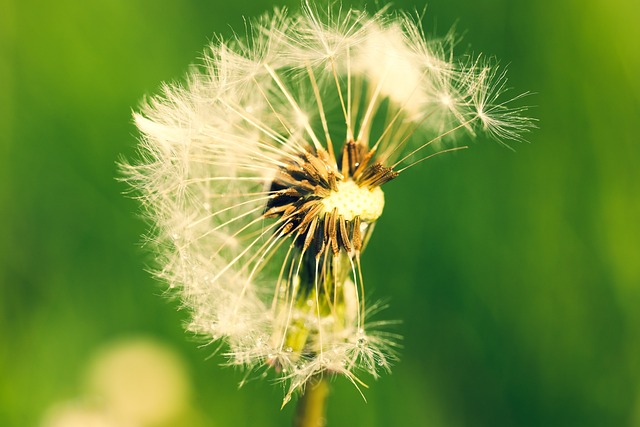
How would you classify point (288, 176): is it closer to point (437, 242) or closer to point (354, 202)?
point (354, 202)

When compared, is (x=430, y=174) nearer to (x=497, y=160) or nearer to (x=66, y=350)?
(x=497, y=160)

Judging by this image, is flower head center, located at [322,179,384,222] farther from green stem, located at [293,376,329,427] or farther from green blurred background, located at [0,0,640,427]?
green blurred background, located at [0,0,640,427]

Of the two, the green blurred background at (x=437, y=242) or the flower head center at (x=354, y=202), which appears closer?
the flower head center at (x=354, y=202)

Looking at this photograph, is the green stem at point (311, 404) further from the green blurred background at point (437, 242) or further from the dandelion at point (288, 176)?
the green blurred background at point (437, 242)

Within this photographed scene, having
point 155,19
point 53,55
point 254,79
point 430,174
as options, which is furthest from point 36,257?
point 430,174

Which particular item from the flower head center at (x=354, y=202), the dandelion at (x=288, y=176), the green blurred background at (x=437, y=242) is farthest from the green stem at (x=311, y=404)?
the green blurred background at (x=437, y=242)
